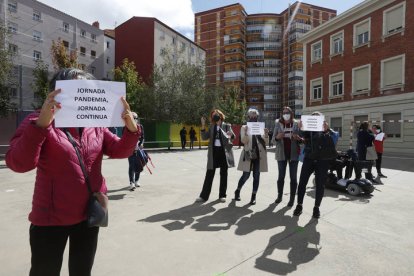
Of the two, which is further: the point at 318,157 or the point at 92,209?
the point at 318,157

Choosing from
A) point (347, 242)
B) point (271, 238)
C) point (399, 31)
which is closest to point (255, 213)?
point (271, 238)

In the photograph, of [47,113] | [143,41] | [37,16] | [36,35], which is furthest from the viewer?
[143,41]

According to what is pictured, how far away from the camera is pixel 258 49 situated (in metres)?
72.0

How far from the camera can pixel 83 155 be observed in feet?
6.57

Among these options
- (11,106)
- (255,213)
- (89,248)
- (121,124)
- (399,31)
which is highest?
(399,31)

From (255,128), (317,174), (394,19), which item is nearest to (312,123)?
(317,174)

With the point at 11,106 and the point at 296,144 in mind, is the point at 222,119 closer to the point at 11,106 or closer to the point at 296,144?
the point at 296,144

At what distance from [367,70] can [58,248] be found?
25.8m

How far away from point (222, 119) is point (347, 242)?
3.42 meters

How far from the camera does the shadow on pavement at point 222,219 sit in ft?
15.1

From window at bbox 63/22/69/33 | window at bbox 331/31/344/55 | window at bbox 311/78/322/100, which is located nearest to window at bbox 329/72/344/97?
window at bbox 311/78/322/100

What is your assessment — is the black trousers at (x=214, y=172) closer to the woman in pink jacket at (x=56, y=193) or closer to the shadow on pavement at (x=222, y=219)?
the shadow on pavement at (x=222, y=219)

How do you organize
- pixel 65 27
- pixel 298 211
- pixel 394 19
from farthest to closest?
pixel 65 27 < pixel 394 19 < pixel 298 211

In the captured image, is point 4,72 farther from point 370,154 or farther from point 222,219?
point 370,154
